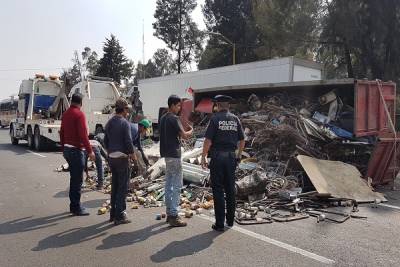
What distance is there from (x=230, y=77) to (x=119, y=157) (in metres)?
13.7

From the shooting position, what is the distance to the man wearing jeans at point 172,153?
691 centimetres

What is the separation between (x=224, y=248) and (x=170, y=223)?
1.29 meters

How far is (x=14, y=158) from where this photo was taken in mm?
16500

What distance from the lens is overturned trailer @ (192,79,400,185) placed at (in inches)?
409

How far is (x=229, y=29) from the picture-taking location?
52188 mm

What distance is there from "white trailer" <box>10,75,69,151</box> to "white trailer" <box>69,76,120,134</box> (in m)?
0.91

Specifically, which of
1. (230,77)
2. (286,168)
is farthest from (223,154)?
(230,77)

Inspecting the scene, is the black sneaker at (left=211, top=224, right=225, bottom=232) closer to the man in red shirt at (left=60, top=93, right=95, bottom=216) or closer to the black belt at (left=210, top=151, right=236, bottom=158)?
the black belt at (left=210, top=151, right=236, bottom=158)

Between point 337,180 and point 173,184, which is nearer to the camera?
point 173,184

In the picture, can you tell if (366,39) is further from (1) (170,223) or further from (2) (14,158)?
(1) (170,223)

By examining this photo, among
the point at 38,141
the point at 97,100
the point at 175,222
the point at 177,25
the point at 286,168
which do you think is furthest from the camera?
the point at 177,25

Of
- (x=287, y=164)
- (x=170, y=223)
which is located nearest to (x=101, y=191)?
(x=170, y=223)

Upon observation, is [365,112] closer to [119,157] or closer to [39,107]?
[119,157]

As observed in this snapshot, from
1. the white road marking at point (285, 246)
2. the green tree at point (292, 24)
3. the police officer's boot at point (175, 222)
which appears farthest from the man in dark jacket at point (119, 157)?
the green tree at point (292, 24)
